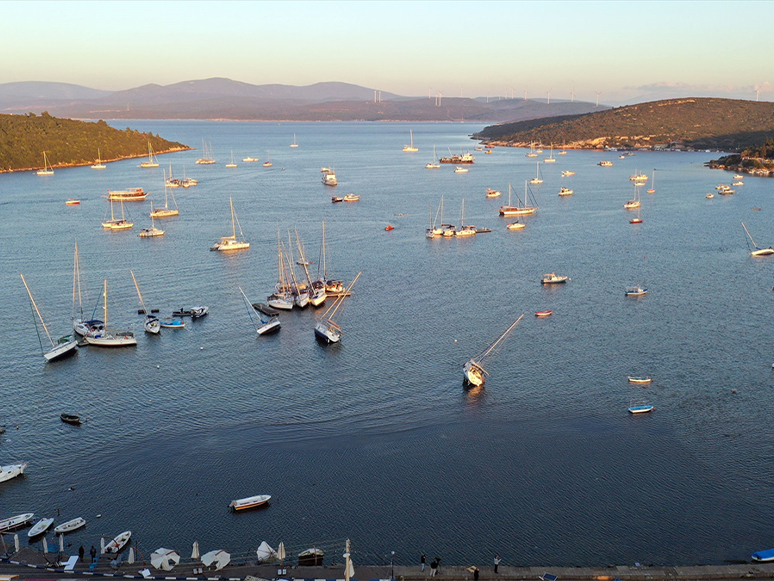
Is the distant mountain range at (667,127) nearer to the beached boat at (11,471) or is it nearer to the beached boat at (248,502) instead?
the beached boat at (248,502)

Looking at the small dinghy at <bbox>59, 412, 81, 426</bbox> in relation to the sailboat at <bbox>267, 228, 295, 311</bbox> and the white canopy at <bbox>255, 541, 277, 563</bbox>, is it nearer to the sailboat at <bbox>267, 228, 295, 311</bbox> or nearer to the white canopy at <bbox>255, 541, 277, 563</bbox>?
the white canopy at <bbox>255, 541, 277, 563</bbox>

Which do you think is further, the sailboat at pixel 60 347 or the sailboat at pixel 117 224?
the sailboat at pixel 117 224

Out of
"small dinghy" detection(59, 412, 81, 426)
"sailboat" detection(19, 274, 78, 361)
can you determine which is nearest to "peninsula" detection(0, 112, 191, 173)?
"sailboat" detection(19, 274, 78, 361)

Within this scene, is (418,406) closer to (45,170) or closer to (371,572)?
(371,572)

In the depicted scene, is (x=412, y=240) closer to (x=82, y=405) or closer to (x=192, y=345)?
(x=192, y=345)

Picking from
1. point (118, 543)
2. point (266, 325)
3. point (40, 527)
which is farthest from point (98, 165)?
Answer: point (118, 543)

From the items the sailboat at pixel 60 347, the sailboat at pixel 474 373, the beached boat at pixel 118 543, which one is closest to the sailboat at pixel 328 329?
the sailboat at pixel 474 373
